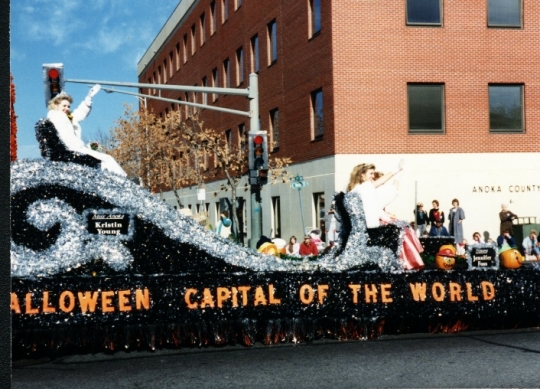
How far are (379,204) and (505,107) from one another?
17.4m

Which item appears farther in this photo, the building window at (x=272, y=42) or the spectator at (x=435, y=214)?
the building window at (x=272, y=42)

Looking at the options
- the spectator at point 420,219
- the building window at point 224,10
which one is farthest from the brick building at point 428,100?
the building window at point 224,10

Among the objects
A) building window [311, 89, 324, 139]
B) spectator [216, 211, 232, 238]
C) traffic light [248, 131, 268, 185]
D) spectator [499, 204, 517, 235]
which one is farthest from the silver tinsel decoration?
building window [311, 89, 324, 139]

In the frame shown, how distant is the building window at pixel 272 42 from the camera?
2869 cm

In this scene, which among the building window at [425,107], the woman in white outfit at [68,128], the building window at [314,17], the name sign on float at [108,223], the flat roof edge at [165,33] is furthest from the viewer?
the flat roof edge at [165,33]

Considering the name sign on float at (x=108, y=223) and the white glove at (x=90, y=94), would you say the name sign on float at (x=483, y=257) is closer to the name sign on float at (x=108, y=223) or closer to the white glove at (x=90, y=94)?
the name sign on float at (x=108, y=223)

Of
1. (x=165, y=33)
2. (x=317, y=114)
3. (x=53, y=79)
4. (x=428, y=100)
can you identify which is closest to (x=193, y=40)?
(x=165, y=33)

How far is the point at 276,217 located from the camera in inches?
1141

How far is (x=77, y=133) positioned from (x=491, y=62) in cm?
1889

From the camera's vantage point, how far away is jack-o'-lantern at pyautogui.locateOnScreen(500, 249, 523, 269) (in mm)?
7840

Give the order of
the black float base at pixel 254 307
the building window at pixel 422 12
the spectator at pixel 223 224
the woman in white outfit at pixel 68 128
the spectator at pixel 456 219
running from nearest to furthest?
the black float base at pixel 254 307, the woman in white outfit at pixel 68 128, the spectator at pixel 223 224, the spectator at pixel 456 219, the building window at pixel 422 12

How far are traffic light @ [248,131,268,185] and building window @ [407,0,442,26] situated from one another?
9.24m

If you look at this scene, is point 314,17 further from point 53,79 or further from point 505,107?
point 53,79

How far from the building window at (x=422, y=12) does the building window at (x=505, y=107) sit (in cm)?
282
